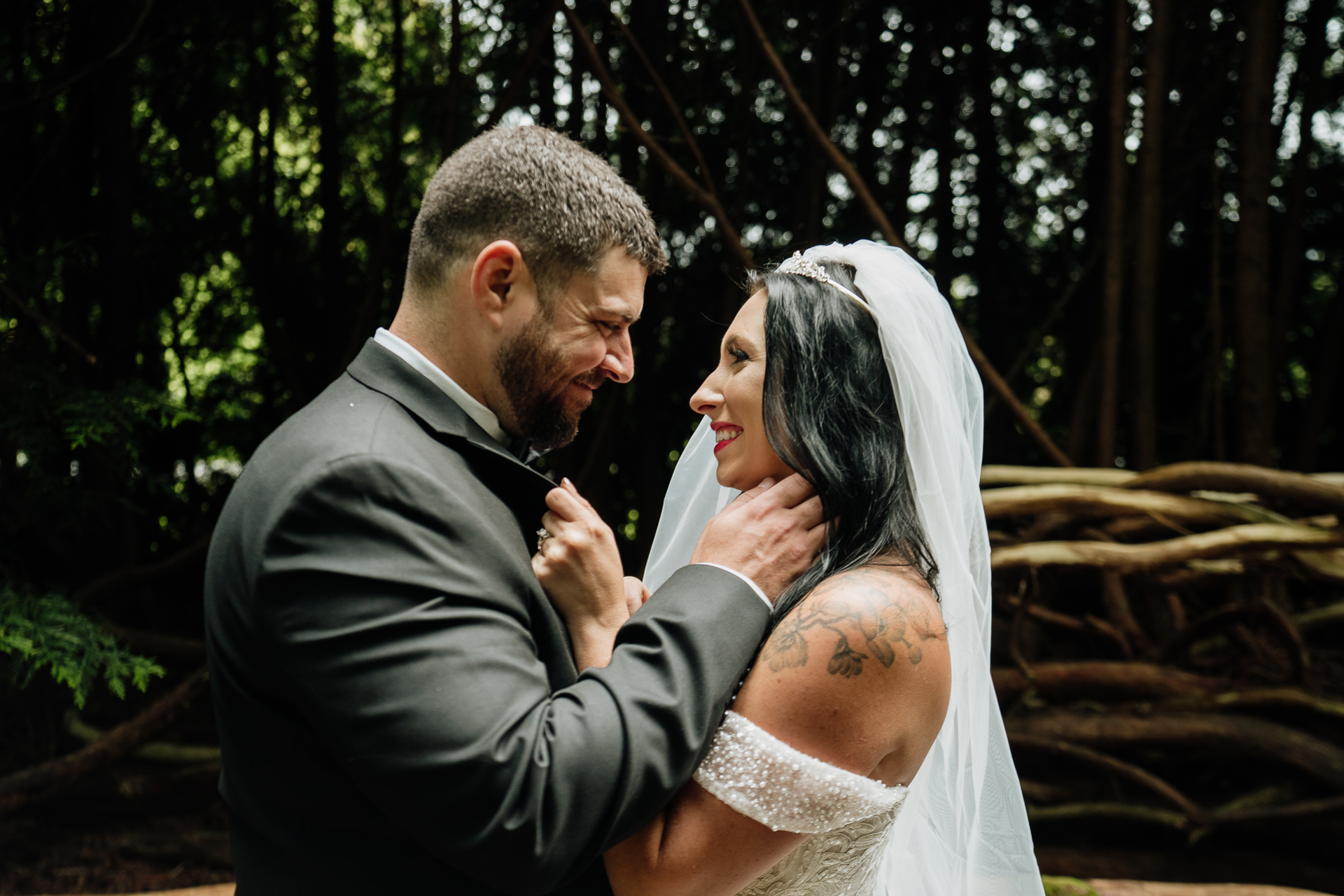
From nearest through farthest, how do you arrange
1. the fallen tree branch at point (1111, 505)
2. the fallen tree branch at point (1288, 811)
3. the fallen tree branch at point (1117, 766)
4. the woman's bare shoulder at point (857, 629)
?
the woman's bare shoulder at point (857, 629) → the fallen tree branch at point (1111, 505) → the fallen tree branch at point (1288, 811) → the fallen tree branch at point (1117, 766)

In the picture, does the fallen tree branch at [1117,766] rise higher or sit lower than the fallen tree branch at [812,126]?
lower

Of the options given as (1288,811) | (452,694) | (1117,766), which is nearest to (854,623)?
(452,694)

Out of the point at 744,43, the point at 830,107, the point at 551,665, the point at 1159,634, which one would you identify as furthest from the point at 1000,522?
the point at 551,665

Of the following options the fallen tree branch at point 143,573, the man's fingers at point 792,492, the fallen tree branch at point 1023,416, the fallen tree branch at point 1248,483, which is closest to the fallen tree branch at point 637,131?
the fallen tree branch at point 1023,416

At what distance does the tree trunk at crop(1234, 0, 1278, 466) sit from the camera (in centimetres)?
438

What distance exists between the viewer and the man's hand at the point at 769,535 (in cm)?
163

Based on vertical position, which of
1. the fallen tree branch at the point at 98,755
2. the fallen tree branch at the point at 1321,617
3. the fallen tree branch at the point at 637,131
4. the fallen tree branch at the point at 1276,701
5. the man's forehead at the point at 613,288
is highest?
the fallen tree branch at the point at 637,131

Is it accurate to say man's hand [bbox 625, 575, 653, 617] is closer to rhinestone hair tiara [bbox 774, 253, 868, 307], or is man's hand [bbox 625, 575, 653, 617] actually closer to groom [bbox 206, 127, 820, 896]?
groom [bbox 206, 127, 820, 896]

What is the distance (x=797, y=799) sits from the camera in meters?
1.53

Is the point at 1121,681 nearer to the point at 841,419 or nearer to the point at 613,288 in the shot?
the point at 841,419

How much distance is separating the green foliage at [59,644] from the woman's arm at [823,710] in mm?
2506

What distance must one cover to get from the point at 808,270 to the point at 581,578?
0.92 metres

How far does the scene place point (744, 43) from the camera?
5039 millimetres

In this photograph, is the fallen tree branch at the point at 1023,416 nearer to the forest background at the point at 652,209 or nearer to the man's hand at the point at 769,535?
the forest background at the point at 652,209
